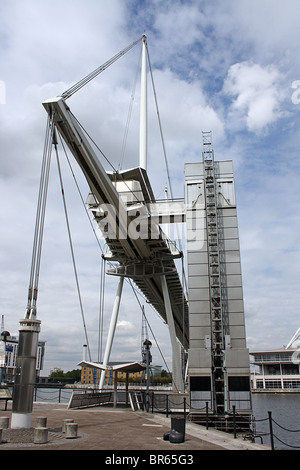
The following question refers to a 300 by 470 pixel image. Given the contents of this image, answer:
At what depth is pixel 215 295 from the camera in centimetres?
2258

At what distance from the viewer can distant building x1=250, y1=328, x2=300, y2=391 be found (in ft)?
371

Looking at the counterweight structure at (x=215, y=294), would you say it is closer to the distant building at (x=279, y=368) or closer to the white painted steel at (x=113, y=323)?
the white painted steel at (x=113, y=323)

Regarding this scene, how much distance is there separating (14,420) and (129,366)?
10.3 meters

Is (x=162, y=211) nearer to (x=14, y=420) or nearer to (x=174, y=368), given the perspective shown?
(x=174, y=368)

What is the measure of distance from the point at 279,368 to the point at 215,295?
108098 mm

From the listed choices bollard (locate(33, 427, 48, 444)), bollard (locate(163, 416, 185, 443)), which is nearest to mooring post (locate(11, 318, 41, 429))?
bollard (locate(33, 427, 48, 444))

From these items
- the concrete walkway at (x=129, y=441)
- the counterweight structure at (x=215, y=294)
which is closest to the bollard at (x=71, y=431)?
the concrete walkway at (x=129, y=441)

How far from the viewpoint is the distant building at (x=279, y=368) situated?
11319 centimetres

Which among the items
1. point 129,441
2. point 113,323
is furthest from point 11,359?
point 129,441

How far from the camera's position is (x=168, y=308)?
32719 mm

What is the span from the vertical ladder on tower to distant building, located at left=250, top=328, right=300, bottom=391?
326 feet

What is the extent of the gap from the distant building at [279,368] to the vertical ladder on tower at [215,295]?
99472mm

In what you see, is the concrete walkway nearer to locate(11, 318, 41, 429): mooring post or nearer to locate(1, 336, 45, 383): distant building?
locate(11, 318, 41, 429): mooring post
